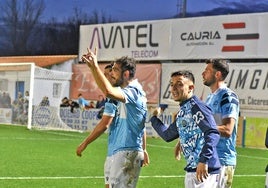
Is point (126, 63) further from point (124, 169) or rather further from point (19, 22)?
point (19, 22)

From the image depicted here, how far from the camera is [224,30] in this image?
30.5m

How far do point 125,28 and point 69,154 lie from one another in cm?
1801

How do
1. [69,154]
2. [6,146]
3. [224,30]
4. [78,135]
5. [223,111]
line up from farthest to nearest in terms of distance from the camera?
[224,30] → [78,135] → [6,146] → [69,154] → [223,111]

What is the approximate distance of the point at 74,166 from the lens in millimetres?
15484

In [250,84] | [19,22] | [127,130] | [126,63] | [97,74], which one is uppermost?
[19,22]

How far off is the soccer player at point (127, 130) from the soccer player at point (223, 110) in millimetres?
744

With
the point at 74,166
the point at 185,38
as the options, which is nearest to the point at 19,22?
the point at 185,38

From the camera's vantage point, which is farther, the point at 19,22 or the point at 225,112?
the point at 19,22

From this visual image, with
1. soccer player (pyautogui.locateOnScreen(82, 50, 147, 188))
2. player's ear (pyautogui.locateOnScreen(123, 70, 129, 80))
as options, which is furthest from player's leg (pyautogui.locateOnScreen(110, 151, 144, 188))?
player's ear (pyautogui.locateOnScreen(123, 70, 129, 80))

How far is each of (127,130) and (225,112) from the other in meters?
1.05

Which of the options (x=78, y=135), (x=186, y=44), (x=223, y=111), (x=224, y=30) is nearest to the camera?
(x=223, y=111)

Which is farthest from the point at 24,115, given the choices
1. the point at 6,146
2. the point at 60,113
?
the point at 6,146

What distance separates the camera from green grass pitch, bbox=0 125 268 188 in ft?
41.8

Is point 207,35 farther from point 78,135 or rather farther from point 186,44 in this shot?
point 78,135
